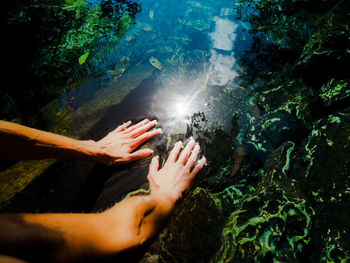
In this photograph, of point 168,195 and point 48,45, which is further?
point 48,45

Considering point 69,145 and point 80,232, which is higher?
point 80,232

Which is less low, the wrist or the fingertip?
the fingertip

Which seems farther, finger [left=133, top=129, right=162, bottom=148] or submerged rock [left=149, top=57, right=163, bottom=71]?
submerged rock [left=149, top=57, right=163, bottom=71]

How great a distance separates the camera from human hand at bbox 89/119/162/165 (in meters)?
2.40

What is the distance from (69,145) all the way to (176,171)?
154cm

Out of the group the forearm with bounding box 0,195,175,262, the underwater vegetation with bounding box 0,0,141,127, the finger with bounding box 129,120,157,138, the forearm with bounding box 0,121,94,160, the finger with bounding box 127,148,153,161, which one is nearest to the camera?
the forearm with bounding box 0,195,175,262

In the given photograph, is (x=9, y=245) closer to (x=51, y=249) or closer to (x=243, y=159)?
(x=51, y=249)

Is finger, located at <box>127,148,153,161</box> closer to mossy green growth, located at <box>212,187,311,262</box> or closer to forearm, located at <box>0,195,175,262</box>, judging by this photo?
forearm, located at <box>0,195,175,262</box>

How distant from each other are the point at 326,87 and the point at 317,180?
63.6 inches

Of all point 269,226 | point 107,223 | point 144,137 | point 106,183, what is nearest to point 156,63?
point 144,137

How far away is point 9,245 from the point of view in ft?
2.44

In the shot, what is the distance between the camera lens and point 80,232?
3.51 ft

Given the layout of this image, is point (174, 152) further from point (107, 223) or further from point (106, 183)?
point (107, 223)

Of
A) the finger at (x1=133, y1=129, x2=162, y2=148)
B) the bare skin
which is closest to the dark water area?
the finger at (x1=133, y1=129, x2=162, y2=148)
